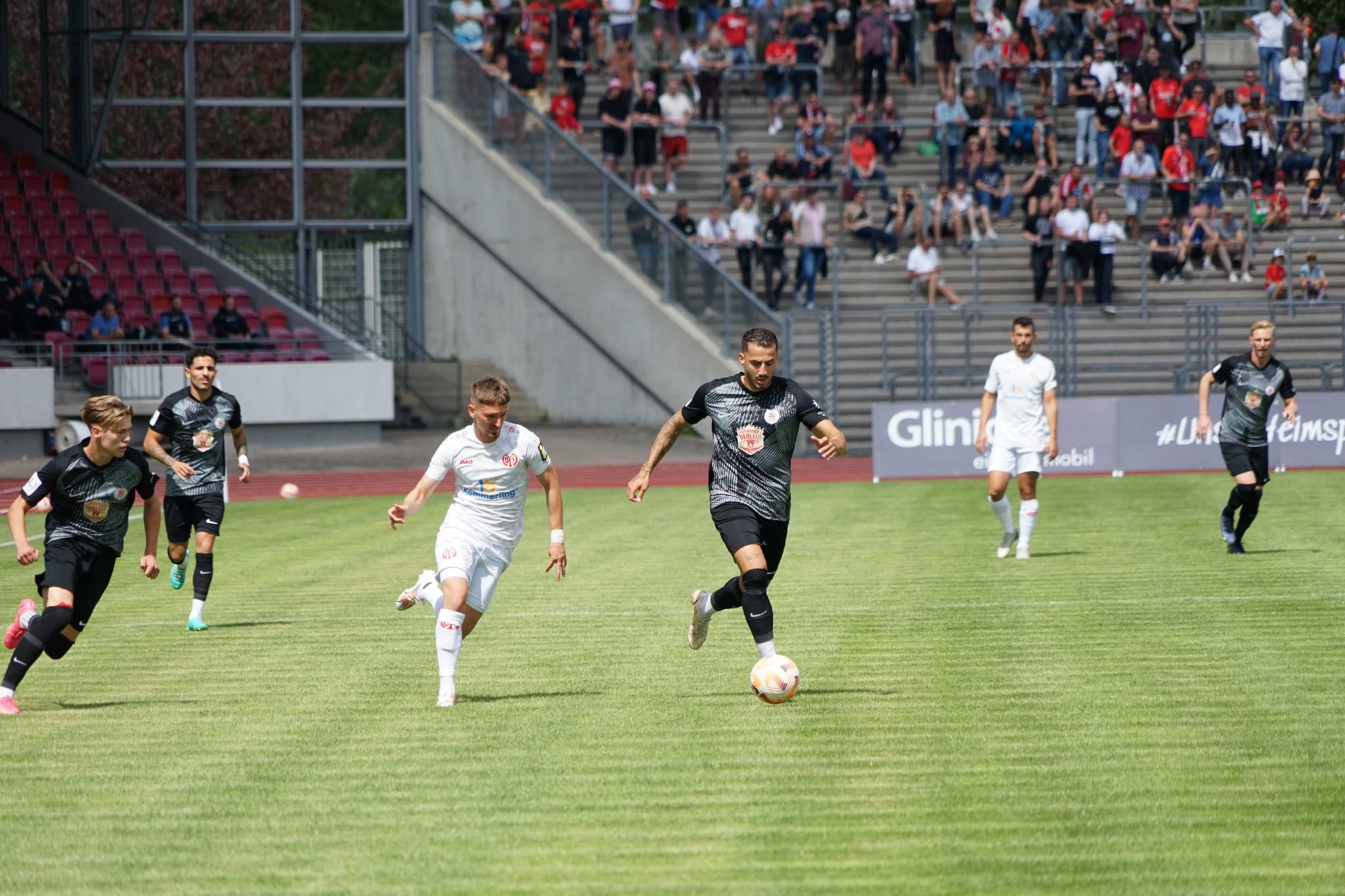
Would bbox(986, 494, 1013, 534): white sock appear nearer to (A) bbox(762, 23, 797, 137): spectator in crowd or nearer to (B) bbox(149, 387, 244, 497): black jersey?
(B) bbox(149, 387, 244, 497): black jersey

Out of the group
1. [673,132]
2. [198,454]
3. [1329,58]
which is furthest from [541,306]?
[198,454]

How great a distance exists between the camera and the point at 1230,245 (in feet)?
110

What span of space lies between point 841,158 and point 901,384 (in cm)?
721

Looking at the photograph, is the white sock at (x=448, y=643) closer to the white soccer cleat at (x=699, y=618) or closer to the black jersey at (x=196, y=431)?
the white soccer cleat at (x=699, y=618)

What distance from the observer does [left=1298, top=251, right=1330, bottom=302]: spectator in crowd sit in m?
31.6

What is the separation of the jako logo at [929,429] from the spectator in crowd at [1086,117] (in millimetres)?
11473

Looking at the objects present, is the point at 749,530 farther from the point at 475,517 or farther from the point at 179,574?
the point at 179,574

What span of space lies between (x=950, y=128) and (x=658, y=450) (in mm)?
27370

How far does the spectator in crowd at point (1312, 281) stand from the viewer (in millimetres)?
31578

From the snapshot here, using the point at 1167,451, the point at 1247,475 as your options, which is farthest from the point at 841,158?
the point at 1247,475

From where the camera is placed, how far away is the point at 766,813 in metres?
6.93

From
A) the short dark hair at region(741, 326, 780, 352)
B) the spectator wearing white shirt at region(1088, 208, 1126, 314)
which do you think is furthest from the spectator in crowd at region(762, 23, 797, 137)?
the short dark hair at region(741, 326, 780, 352)

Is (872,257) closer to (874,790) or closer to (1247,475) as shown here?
(1247,475)

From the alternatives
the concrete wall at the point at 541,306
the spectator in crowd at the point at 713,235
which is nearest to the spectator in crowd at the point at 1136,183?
the spectator in crowd at the point at 713,235
